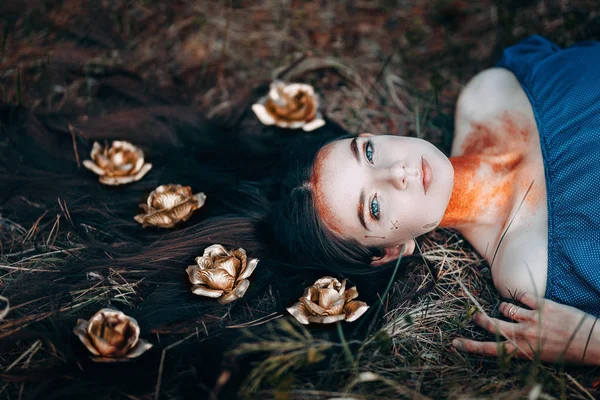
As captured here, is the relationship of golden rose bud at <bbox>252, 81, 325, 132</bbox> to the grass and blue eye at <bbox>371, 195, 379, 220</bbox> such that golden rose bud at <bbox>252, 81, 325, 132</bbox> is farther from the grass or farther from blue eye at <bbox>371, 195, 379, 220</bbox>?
blue eye at <bbox>371, 195, 379, 220</bbox>

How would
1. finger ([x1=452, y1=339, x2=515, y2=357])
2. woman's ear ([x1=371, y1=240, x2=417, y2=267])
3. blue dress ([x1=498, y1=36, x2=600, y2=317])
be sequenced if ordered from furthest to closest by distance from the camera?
woman's ear ([x1=371, y1=240, x2=417, y2=267]), blue dress ([x1=498, y1=36, x2=600, y2=317]), finger ([x1=452, y1=339, x2=515, y2=357])

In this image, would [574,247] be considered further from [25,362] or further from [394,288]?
[25,362]

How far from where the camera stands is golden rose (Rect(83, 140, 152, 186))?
10.3ft

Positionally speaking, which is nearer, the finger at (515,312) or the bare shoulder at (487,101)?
the finger at (515,312)

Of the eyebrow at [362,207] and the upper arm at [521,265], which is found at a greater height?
the eyebrow at [362,207]

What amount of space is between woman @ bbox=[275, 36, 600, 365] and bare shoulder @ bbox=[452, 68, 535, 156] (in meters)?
0.04

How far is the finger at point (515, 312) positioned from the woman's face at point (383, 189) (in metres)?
0.52

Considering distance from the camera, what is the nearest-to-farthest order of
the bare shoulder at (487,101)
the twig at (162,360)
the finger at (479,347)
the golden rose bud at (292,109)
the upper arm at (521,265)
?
the twig at (162,360) → the finger at (479,347) → the upper arm at (521,265) → the bare shoulder at (487,101) → the golden rose bud at (292,109)

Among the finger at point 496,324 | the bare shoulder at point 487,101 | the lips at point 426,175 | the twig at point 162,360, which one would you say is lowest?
the twig at point 162,360

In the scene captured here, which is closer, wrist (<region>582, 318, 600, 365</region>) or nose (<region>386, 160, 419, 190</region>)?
wrist (<region>582, 318, 600, 365</region>)

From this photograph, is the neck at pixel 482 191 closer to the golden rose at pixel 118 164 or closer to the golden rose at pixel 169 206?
the golden rose at pixel 169 206

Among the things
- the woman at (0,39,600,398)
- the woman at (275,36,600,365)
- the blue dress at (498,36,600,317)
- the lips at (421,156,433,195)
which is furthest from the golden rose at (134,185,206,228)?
the blue dress at (498,36,600,317)

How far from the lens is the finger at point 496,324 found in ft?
7.66

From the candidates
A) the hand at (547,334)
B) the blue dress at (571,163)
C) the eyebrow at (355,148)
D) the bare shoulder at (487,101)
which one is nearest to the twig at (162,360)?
the eyebrow at (355,148)
